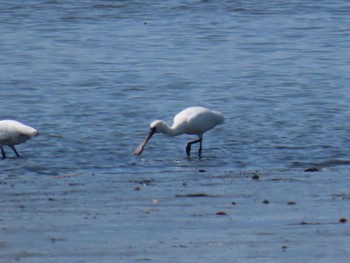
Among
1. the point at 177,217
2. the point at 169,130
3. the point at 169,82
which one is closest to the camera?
the point at 177,217

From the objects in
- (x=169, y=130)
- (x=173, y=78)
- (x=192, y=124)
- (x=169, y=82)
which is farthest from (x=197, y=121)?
(x=173, y=78)

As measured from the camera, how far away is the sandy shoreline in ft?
24.2

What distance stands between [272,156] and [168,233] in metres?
4.55

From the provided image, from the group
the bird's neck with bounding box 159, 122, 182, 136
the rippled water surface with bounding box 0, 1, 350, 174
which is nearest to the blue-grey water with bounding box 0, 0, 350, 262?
the rippled water surface with bounding box 0, 1, 350, 174

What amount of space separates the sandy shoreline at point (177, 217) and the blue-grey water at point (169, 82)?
1.03 ft

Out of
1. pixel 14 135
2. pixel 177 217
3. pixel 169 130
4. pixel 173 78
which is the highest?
pixel 177 217

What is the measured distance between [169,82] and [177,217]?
10326 millimetres

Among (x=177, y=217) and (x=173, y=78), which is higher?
(x=177, y=217)

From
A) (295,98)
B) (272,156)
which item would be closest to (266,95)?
(295,98)

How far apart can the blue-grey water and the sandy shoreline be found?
0.31 meters

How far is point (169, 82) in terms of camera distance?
1872cm

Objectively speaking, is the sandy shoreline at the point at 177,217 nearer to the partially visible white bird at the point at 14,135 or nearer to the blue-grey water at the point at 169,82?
the blue-grey water at the point at 169,82

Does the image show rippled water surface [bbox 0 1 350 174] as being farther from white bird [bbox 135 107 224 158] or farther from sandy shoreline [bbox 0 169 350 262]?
sandy shoreline [bbox 0 169 350 262]

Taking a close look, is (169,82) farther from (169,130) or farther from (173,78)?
(169,130)
